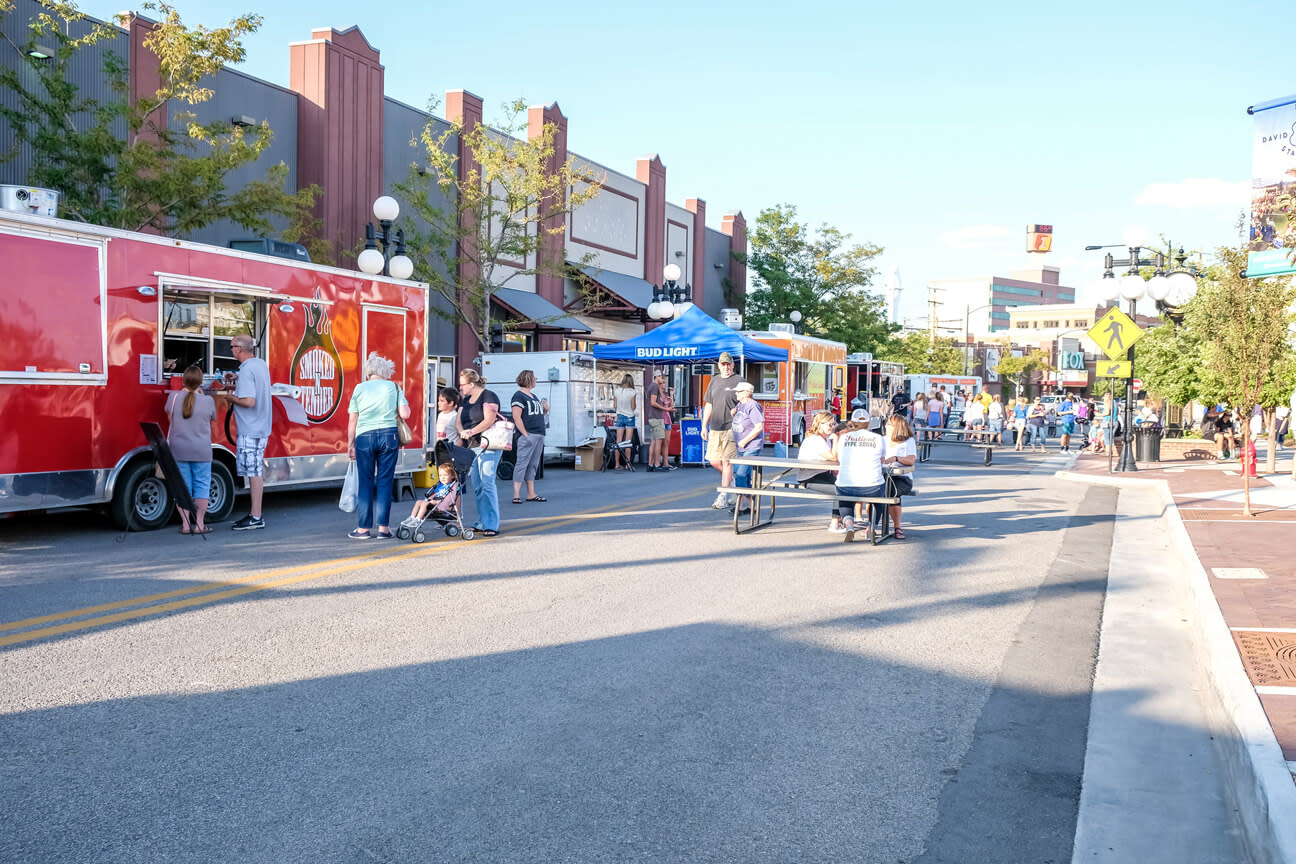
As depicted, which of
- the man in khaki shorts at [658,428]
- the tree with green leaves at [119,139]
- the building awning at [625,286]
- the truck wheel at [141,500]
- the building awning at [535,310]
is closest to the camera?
the truck wheel at [141,500]

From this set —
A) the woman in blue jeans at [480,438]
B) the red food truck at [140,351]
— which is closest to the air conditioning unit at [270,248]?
the red food truck at [140,351]

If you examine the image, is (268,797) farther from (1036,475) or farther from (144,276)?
(1036,475)

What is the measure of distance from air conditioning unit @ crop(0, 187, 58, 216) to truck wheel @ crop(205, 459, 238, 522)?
303 centimetres

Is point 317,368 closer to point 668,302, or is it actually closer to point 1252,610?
point 1252,610

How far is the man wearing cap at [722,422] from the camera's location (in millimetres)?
13641

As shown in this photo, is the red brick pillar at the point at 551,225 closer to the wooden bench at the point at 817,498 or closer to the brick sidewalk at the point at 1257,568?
the brick sidewalk at the point at 1257,568

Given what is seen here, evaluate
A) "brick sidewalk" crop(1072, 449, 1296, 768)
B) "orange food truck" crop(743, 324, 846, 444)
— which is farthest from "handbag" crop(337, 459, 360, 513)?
"orange food truck" crop(743, 324, 846, 444)

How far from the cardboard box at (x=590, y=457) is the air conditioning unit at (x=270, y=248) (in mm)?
8779

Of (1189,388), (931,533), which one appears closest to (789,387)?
(1189,388)

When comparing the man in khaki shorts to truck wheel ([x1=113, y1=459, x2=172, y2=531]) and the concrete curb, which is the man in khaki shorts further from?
the concrete curb

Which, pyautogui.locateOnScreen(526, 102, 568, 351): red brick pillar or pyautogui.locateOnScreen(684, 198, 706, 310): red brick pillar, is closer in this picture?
pyautogui.locateOnScreen(526, 102, 568, 351): red brick pillar

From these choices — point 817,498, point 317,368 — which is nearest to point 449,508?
point 317,368

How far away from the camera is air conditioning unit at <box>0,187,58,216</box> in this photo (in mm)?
9992

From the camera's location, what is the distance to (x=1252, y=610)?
7.68 m
